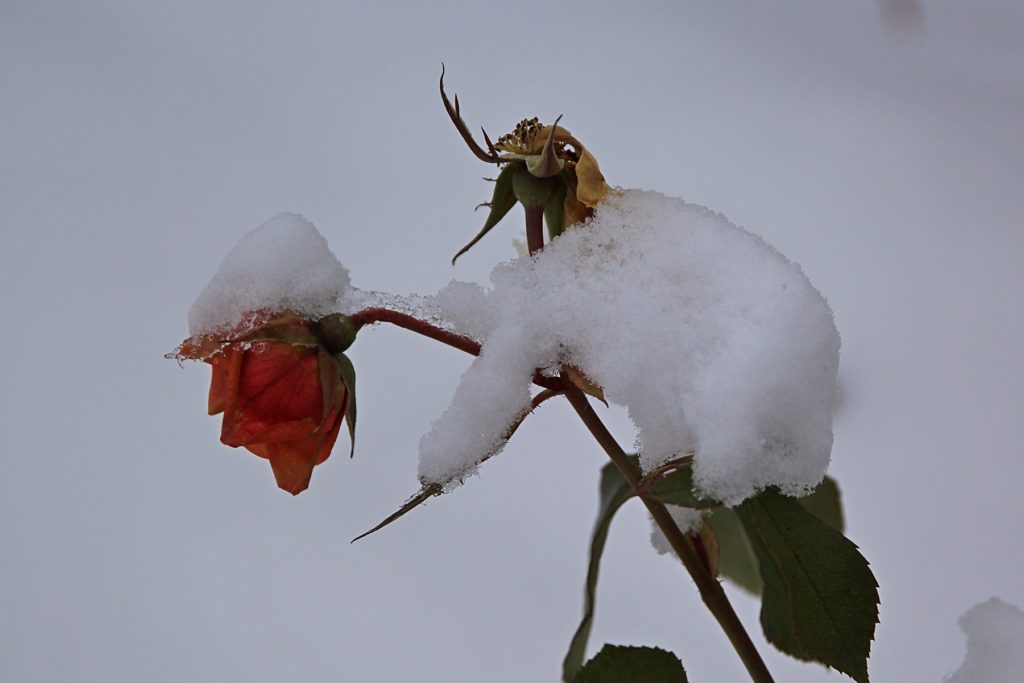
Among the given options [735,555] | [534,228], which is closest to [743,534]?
[735,555]

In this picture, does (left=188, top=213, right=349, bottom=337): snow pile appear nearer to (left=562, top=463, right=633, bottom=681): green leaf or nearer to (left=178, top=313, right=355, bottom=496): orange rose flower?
(left=178, top=313, right=355, bottom=496): orange rose flower

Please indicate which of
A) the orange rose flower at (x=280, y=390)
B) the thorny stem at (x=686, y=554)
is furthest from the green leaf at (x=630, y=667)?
the orange rose flower at (x=280, y=390)

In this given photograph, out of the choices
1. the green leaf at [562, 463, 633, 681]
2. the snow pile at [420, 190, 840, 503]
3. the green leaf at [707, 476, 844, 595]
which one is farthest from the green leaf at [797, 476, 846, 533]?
the snow pile at [420, 190, 840, 503]

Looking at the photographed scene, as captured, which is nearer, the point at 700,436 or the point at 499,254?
the point at 700,436

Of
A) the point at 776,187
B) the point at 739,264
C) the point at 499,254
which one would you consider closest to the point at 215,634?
the point at 499,254

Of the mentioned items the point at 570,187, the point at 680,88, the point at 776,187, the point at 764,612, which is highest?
the point at 680,88

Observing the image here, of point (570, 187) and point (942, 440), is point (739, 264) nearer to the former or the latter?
point (570, 187)

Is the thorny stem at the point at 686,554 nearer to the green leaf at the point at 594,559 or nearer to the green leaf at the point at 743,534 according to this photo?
the green leaf at the point at 594,559
